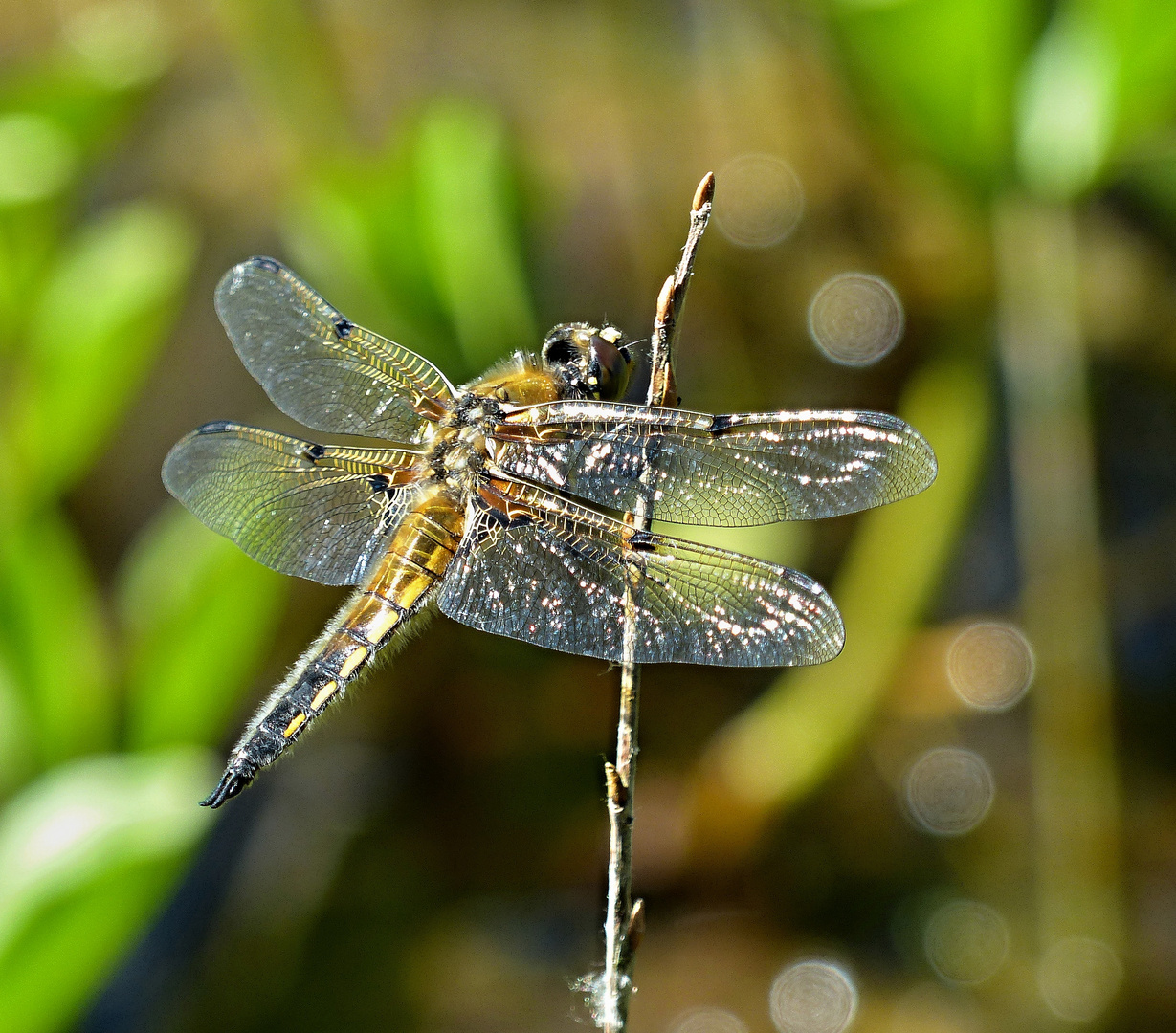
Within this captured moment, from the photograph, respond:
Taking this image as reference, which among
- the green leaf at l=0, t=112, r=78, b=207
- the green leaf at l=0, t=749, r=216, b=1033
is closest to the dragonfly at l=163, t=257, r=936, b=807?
the green leaf at l=0, t=749, r=216, b=1033

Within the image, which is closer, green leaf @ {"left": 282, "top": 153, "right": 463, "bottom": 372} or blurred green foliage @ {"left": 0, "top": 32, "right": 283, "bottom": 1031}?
blurred green foliage @ {"left": 0, "top": 32, "right": 283, "bottom": 1031}

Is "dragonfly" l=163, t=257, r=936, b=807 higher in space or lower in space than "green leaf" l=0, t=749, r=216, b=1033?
higher

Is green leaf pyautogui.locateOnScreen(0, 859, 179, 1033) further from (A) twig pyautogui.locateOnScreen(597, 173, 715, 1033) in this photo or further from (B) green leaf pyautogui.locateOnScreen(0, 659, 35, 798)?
(A) twig pyautogui.locateOnScreen(597, 173, 715, 1033)

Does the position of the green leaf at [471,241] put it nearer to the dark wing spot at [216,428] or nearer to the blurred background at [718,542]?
the blurred background at [718,542]

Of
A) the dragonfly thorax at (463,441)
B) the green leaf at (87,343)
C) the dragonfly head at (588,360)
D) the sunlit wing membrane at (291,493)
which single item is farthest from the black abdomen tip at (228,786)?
the green leaf at (87,343)

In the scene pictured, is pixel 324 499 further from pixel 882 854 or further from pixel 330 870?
pixel 882 854
